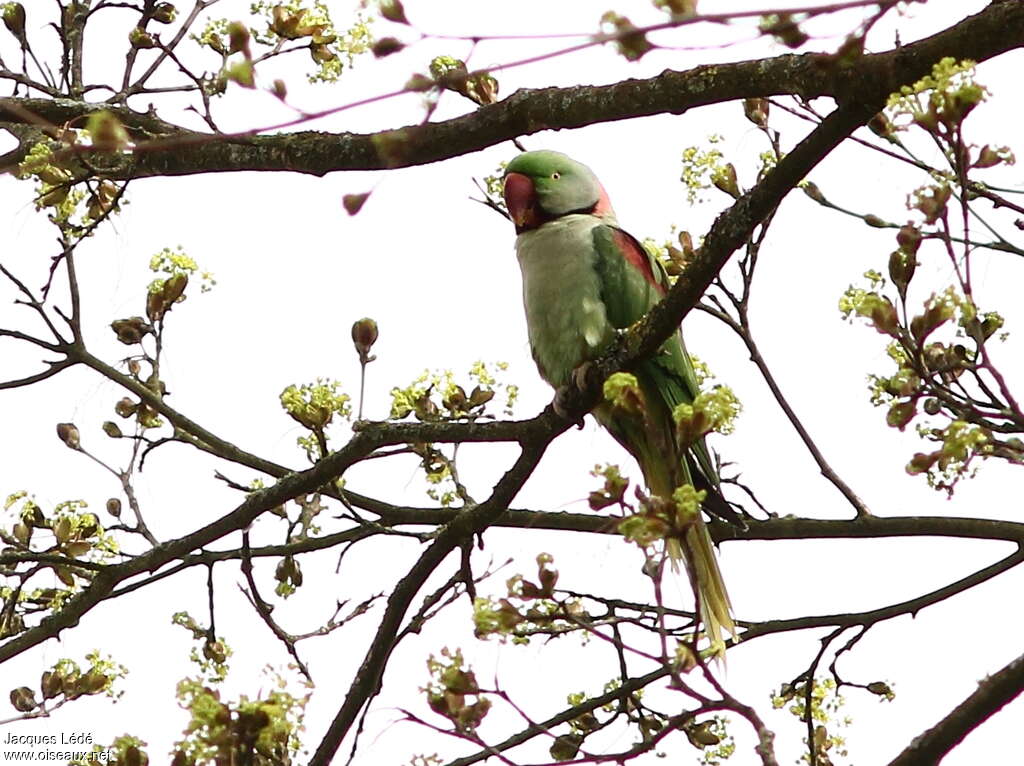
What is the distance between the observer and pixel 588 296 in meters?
3.78

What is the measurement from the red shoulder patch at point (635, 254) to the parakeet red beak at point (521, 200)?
0.31 meters

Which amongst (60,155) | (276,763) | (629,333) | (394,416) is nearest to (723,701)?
(276,763)

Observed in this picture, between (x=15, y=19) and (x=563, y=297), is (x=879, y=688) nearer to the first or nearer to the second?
(x=563, y=297)

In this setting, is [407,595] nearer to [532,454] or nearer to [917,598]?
[532,454]

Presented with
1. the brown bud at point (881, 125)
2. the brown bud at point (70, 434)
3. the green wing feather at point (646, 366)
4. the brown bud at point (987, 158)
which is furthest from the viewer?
the green wing feather at point (646, 366)

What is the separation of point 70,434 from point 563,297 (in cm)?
147

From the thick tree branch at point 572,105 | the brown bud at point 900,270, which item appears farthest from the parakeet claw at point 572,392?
the brown bud at point 900,270

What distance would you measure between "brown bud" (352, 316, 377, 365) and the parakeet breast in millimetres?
782

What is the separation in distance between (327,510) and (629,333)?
1.08m

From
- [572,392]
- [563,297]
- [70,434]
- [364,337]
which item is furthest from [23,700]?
[563,297]

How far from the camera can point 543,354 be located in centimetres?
390

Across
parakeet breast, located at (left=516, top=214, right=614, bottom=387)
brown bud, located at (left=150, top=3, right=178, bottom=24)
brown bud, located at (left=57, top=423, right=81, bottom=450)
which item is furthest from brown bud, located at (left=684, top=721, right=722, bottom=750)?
brown bud, located at (left=150, top=3, right=178, bottom=24)

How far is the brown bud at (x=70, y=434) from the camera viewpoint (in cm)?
338

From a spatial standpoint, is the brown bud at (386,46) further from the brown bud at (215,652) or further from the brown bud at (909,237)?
the brown bud at (215,652)
